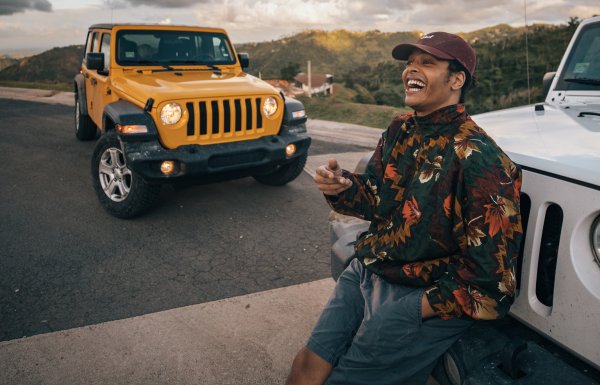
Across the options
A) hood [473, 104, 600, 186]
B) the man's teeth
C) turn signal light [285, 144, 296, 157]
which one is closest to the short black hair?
the man's teeth

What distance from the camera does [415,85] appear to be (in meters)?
2.10

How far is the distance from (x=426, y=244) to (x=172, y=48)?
485 centimetres

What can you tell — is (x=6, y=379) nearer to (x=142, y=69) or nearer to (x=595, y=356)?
(x=595, y=356)

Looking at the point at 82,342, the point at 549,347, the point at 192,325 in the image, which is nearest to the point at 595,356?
the point at 549,347

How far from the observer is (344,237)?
2709 millimetres

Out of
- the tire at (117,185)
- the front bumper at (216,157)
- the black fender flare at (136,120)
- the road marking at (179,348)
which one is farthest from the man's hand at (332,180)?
the tire at (117,185)

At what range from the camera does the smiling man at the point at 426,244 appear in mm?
1771

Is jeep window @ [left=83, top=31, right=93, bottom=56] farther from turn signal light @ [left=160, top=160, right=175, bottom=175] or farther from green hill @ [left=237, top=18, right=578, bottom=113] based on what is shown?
green hill @ [left=237, top=18, right=578, bottom=113]

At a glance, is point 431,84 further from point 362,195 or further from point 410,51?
point 362,195

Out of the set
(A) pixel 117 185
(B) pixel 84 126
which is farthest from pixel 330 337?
(B) pixel 84 126

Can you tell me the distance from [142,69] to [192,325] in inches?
134

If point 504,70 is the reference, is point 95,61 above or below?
below

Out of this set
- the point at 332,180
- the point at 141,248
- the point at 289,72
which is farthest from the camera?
the point at 289,72

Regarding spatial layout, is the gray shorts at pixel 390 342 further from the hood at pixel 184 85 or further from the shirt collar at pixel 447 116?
the hood at pixel 184 85
